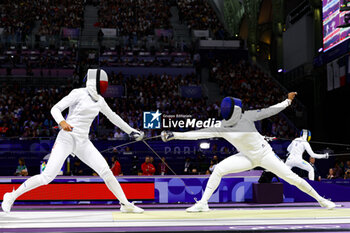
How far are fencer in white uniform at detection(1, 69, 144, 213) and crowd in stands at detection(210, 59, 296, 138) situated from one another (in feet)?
37.9

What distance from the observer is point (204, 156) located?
1189 cm

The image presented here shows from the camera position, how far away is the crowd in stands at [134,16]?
24.8 metres

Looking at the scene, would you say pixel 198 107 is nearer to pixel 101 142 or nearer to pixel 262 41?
pixel 101 142

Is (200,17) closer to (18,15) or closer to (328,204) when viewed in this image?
(18,15)

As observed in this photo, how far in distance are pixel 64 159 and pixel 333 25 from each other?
1246cm

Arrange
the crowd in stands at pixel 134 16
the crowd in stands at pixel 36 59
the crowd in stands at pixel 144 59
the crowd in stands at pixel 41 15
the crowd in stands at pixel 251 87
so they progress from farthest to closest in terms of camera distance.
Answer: the crowd in stands at pixel 134 16
the crowd in stands at pixel 41 15
the crowd in stands at pixel 144 59
the crowd in stands at pixel 36 59
the crowd in stands at pixel 251 87

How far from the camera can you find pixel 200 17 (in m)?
27.4

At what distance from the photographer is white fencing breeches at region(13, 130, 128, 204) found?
4547 millimetres

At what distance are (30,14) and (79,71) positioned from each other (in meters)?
8.03

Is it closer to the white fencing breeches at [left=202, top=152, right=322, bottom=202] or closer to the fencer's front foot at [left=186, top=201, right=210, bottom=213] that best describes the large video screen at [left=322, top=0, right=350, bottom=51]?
the white fencing breeches at [left=202, top=152, right=322, bottom=202]

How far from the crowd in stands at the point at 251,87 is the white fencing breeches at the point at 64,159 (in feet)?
38.4

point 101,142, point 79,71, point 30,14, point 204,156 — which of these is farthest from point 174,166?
point 30,14

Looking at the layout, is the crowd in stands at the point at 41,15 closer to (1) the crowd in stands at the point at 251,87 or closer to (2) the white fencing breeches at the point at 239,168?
(1) the crowd in stands at the point at 251,87

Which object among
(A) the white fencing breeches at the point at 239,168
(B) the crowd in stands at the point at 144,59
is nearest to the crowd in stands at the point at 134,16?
(B) the crowd in stands at the point at 144,59
